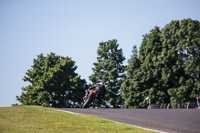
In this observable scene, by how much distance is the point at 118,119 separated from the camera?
816 inches

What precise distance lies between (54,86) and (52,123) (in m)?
45.4

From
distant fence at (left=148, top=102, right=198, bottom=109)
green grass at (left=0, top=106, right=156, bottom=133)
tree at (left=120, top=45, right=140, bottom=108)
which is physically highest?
tree at (left=120, top=45, right=140, bottom=108)

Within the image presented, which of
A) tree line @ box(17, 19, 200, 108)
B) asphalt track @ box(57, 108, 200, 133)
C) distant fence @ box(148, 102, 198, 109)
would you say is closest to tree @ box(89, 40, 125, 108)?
tree line @ box(17, 19, 200, 108)

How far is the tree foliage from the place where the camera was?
53281 mm

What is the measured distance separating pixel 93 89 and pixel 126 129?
593 inches

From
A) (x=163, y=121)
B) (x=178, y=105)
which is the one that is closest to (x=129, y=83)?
(x=178, y=105)

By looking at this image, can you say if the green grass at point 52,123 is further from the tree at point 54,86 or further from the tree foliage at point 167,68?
the tree at point 54,86

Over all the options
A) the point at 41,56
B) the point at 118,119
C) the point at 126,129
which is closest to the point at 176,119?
the point at 118,119

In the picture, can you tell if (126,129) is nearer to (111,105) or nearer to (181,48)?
(181,48)

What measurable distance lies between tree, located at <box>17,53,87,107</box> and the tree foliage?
9.67 meters

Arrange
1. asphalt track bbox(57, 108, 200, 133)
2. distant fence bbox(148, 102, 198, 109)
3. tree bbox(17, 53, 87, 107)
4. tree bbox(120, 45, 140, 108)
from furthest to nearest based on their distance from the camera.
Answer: tree bbox(17, 53, 87, 107) < tree bbox(120, 45, 140, 108) < distant fence bbox(148, 102, 198, 109) < asphalt track bbox(57, 108, 200, 133)

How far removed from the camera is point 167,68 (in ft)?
181

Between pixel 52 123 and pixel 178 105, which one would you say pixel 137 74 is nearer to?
pixel 178 105

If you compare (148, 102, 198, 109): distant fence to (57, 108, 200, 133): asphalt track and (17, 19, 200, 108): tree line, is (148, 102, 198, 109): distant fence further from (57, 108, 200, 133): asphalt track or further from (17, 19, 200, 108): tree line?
(57, 108, 200, 133): asphalt track
